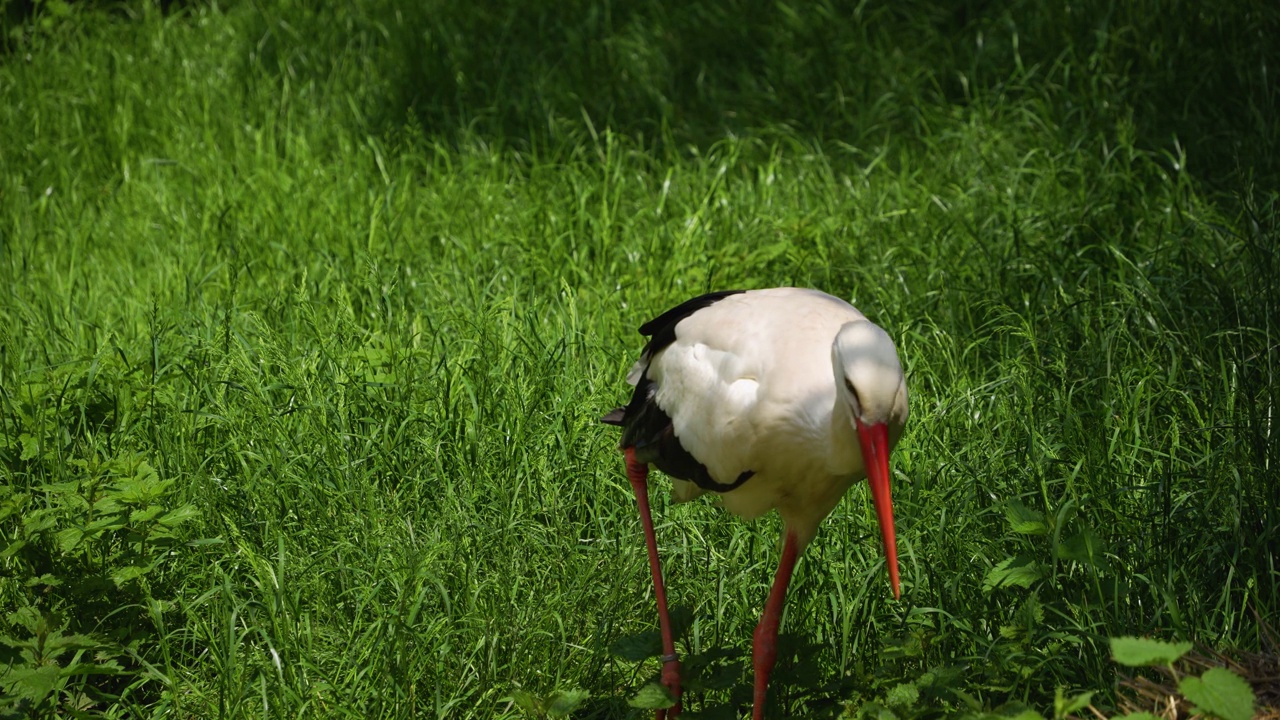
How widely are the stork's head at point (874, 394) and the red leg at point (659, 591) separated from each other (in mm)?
655

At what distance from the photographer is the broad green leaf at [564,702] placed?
262cm

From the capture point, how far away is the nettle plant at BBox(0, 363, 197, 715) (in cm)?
279

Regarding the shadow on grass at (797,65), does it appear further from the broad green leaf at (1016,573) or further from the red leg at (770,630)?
the red leg at (770,630)

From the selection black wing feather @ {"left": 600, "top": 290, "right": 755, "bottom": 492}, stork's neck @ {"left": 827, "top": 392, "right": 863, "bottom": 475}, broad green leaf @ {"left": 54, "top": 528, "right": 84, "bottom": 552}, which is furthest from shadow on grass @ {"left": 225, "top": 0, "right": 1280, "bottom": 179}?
stork's neck @ {"left": 827, "top": 392, "right": 863, "bottom": 475}

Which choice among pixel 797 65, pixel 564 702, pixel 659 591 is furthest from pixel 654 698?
pixel 797 65

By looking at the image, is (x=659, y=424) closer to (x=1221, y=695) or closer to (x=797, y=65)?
(x=1221, y=695)

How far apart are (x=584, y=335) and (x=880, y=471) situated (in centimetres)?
179

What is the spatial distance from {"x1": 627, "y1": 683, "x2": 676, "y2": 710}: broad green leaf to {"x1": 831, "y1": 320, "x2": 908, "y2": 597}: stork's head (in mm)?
606

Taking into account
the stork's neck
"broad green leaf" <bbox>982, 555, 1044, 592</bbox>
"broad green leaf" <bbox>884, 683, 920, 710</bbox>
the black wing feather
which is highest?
the stork's neck

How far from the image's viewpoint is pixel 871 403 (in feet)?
7.38

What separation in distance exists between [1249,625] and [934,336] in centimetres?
144

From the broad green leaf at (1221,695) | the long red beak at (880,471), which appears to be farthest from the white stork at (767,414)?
the broad green leaf at (1221,695)

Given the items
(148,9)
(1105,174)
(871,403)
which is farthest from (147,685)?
(148,9)

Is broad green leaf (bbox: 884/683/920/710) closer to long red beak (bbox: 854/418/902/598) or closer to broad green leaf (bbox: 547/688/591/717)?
long red beak (bbox: 854/418/902/598)
